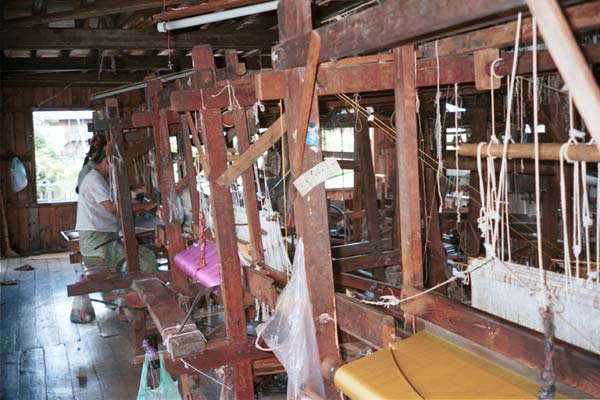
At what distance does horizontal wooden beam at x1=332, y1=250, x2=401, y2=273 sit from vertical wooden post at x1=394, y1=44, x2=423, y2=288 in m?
2.46

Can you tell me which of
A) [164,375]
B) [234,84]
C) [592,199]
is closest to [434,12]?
[234,84]

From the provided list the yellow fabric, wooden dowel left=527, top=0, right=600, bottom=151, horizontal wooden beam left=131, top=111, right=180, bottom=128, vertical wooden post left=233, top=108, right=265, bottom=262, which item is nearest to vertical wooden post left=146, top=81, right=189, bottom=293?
horizontal wooden beam left=131, top=111, right=180, bottom=128

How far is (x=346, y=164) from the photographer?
6871mm

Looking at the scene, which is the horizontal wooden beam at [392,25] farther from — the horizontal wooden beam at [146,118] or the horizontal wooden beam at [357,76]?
the horizontal wooden beam at [146,118]

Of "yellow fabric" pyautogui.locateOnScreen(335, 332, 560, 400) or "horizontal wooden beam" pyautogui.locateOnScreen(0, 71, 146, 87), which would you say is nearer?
"yellow fabric" pyautogui.locateOnScreen(335, 332, 560, 400)

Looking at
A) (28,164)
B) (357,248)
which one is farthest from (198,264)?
(28,164)

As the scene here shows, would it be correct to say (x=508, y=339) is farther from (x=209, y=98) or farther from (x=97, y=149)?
(x=97, y=149)

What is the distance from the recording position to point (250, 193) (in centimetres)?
366

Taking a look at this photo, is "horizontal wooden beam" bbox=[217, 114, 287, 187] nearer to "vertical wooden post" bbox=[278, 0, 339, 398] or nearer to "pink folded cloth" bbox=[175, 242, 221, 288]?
"vertical wooden post" bbox=[278, 0, 339, 398]

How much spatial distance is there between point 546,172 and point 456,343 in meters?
2.82

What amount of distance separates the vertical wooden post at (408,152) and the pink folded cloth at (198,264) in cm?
177

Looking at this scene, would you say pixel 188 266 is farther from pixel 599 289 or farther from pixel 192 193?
pixel 599 289

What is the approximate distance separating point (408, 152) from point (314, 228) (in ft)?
1.54

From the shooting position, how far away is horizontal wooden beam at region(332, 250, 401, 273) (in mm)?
4906
